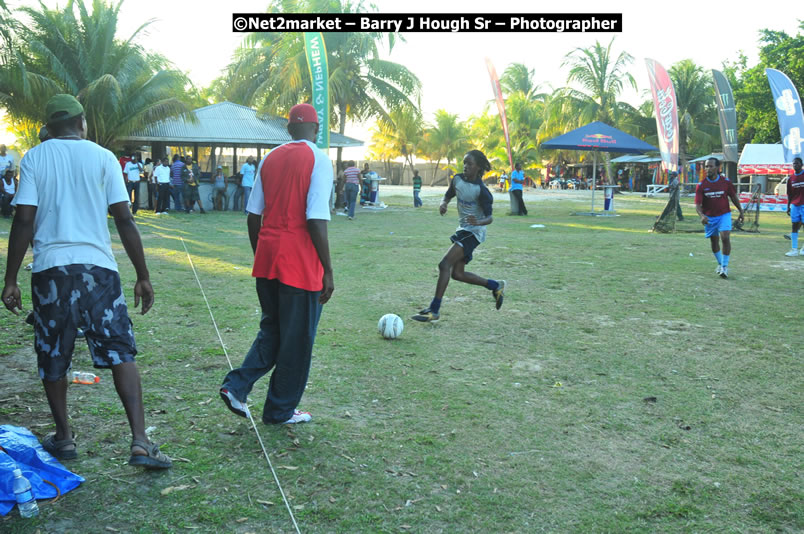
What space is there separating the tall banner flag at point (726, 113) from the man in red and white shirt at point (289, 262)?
21.4 meters

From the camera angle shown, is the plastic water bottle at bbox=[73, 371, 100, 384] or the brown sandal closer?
the brown sandal

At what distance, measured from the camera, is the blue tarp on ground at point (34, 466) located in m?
3.11

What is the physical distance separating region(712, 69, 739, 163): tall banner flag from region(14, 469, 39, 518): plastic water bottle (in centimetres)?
2298

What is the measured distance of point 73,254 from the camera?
3.33 metres

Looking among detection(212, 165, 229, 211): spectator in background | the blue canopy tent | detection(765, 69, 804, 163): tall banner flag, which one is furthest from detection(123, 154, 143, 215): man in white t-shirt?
detection(765, 69, 804, 163): tall banner flag

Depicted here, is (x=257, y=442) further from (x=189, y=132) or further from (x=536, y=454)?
Result: (x=189, y=132)

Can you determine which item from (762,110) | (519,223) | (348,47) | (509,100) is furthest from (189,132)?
(509,100)

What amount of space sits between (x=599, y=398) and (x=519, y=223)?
620 inches

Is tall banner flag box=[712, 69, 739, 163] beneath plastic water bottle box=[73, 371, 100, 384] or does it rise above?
above

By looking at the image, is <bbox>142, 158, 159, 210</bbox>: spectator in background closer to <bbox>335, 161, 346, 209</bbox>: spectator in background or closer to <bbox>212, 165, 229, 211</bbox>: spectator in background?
<bbox>212, 165, 229, 211</bbox>: spectator in background

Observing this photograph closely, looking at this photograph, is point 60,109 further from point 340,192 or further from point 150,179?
point 340,192

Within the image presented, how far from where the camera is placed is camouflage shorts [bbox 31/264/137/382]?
10.9 feet

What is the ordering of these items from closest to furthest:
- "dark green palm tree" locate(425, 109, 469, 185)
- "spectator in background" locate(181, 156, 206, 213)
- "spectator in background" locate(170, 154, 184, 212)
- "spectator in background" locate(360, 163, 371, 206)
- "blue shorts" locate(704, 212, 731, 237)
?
"blue shorts" locate(704, 212, 731, 237) < "spectator in background" locate(170, 154, 184, 212) < "spectator in background" locate(181, 156, 206, 213) < "spectator in background" locate(360, 163, 371, 206) < "dark green palm tree" locate(425, 109, 469, 185)

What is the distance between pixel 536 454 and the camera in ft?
12.8
